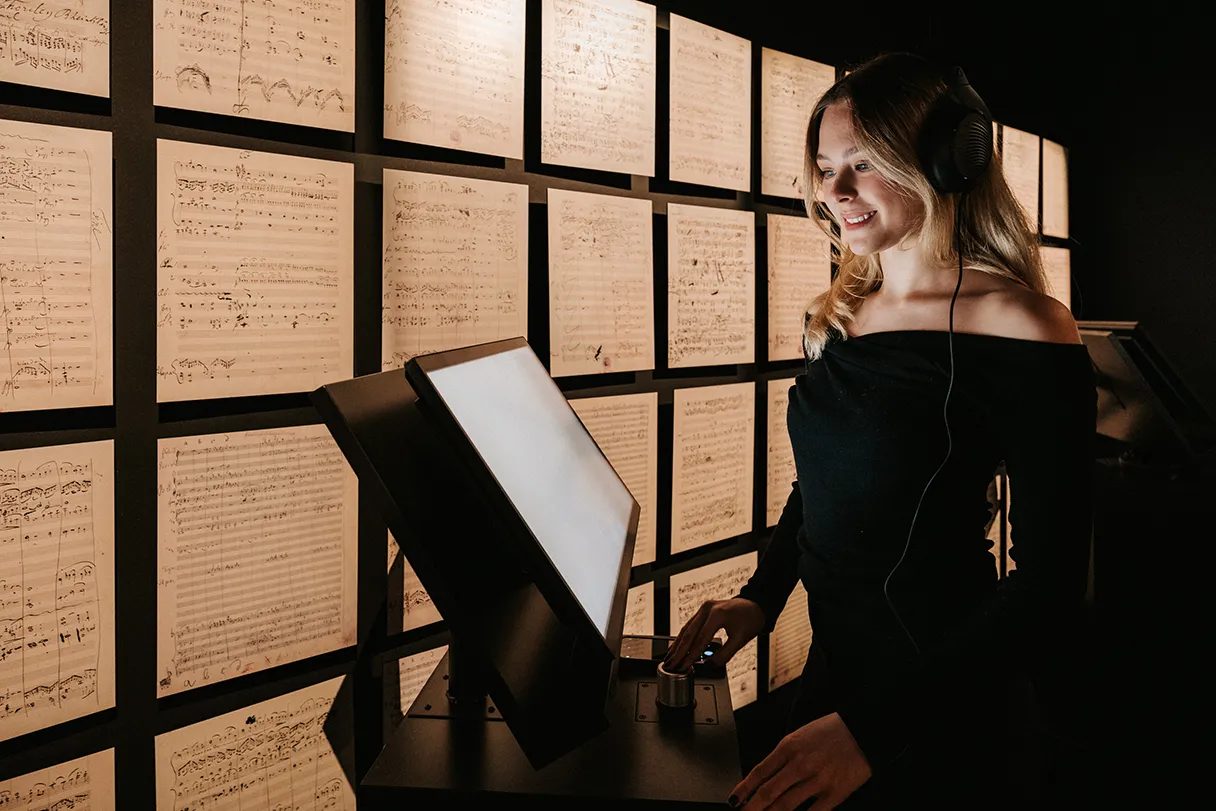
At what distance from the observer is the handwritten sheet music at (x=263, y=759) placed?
1429 mm

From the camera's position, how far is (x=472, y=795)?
775mm

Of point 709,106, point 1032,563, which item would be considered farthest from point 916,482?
point 709,106

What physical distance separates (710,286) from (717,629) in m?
1.37

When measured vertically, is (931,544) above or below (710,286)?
below

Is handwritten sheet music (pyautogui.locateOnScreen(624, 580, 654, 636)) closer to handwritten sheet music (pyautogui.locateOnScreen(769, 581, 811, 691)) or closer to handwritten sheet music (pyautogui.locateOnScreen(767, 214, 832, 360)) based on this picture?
handwritten sheet music (pyautogui.locateOnScreen(769, 581, 811, 691))

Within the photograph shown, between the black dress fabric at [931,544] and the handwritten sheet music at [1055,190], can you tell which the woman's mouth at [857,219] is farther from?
the handwritten sheet music at [1055,190]

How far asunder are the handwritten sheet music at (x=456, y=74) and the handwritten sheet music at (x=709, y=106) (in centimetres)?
→ 52

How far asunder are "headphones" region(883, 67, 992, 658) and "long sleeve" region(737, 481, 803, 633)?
20cm

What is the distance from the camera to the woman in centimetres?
98

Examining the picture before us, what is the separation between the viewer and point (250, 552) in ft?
4.85

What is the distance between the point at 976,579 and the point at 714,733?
487 millimetres

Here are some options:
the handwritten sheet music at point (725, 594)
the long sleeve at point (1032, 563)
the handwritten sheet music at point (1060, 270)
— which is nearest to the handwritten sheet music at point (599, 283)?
the handwritten sheet music at point (725, 594)

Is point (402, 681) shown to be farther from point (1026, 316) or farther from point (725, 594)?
point (1026, 316)

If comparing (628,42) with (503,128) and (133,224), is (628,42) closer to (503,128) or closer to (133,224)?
(503,128)
